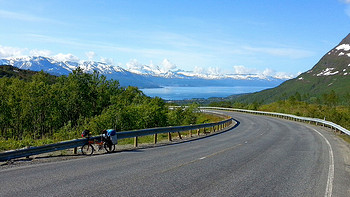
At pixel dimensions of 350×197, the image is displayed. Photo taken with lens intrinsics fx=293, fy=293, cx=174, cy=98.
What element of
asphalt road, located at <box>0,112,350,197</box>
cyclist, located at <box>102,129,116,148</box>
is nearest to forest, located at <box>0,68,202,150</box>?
cyclist, located at <box>102,129,116,148</box>

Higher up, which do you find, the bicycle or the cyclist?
the cyclist

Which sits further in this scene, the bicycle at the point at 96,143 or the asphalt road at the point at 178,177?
the bicycle at the point at 96,143

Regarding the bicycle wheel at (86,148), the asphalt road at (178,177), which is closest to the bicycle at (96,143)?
the bicycle wheel at (86,148)

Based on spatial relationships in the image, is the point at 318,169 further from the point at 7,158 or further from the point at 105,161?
the point at 7,158

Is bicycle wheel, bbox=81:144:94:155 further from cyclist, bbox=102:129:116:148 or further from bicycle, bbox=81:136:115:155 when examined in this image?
cyclist, bbox=102:129:116:148

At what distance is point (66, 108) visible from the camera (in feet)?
153

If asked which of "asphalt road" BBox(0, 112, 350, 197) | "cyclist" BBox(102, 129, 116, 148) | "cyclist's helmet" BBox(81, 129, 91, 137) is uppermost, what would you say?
"cyclist's helmet" BBox(81, 129, 91, 137)

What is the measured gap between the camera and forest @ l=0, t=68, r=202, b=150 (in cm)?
3395

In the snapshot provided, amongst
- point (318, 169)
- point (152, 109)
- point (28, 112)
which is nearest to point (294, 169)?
point (318, 169)

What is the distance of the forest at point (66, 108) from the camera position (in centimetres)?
3395

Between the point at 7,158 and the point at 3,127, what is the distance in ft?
128

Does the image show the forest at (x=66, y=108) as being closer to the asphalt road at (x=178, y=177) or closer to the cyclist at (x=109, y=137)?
the cyclist at (x=109, y=137)

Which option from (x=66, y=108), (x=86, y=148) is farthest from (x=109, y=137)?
(x=66, y=108)

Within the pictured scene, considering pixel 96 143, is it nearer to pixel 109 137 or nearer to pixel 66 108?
pixel 109 137
